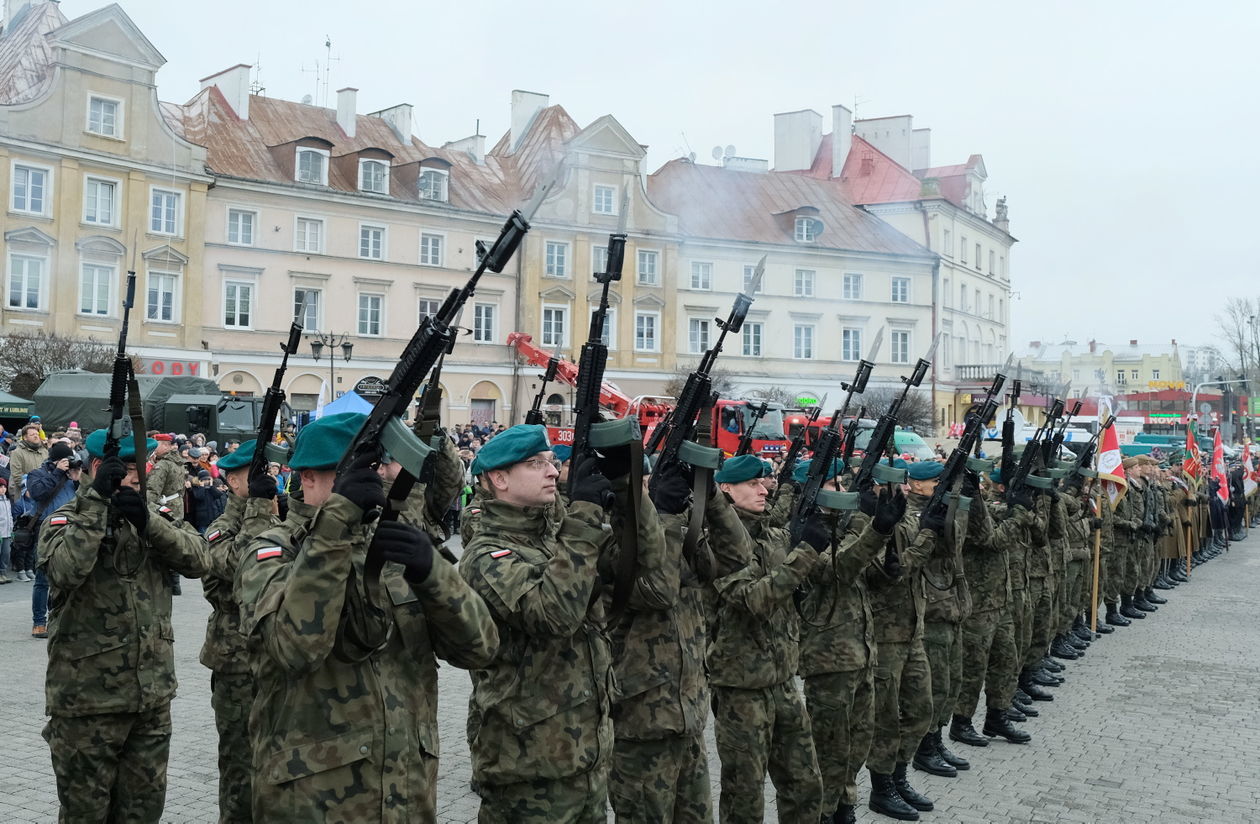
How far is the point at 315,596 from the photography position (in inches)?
115

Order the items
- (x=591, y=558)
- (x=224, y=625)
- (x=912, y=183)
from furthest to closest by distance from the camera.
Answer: (x=912, y=183)
(x=224, y=625)
(x=591, y=558)

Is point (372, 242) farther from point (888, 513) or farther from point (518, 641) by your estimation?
point (518, 641)

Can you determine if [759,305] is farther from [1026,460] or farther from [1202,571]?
[1026,460]

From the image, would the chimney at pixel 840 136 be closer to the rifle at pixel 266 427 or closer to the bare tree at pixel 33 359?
the bare tree at pixel 33 359

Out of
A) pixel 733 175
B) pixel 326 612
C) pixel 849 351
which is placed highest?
pixel 733 175

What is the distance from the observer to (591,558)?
359 cm

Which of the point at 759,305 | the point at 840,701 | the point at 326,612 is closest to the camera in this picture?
A: the point at 326,612

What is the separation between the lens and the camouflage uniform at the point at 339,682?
9.71ft

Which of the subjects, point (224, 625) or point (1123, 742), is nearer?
point (224, 625)

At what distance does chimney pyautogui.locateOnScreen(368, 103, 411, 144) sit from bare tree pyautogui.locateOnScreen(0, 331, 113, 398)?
18.5 metres

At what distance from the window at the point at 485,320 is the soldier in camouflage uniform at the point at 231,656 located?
34.7m

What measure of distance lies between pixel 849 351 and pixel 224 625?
41.9 metres

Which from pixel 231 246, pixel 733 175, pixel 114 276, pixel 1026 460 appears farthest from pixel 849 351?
pixel 1026 460

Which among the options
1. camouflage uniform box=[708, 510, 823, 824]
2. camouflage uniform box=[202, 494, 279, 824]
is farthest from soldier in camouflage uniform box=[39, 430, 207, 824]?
camouflage uniform box=[708, 510, 823, 824]
